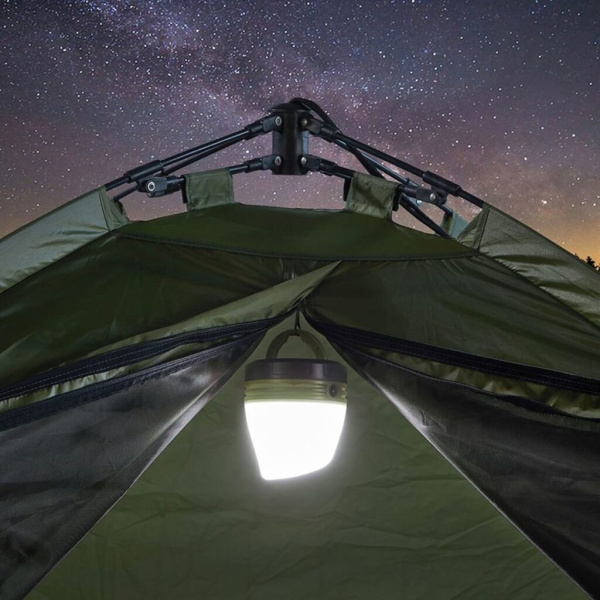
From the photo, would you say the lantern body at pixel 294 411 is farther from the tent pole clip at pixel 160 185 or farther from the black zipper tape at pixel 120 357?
the tent pole clip at pixel 160 185

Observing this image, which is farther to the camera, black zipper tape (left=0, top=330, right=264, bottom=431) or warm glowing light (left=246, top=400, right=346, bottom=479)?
warm glowing light (left=246, top=400, right=346, bottom=479)

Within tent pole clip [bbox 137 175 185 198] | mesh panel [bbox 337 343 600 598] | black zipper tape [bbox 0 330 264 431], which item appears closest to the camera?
black zipper tape [bbox 0 330 264 431]

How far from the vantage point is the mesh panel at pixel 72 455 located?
33.0 inches

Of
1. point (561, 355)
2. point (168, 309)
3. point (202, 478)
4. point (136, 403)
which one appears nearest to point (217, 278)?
point (168, 309)

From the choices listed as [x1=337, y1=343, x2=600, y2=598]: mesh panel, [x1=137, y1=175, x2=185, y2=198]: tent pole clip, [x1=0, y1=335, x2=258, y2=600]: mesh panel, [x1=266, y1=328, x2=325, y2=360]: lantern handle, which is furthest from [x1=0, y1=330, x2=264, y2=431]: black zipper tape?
[x1=137, y1=175, x2=185, y2=198]: tent pole clip

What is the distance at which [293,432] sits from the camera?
967 millimetres

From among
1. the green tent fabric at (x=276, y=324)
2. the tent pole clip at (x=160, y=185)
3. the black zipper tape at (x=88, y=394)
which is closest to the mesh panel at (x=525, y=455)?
the green tent fabric at (x=276, y=324)

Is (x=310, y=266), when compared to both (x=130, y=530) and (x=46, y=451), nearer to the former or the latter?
(x=46, y=451)

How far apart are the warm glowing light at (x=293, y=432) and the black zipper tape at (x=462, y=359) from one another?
94 millimetres

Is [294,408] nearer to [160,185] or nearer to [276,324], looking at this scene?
[276,324]

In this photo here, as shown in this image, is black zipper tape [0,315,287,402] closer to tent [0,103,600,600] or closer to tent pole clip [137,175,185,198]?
tent [0,103,600,600]

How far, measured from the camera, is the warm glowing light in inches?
37.4

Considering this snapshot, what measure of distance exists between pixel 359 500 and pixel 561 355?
2.95ft

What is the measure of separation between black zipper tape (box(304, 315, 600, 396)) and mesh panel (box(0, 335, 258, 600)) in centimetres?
13
